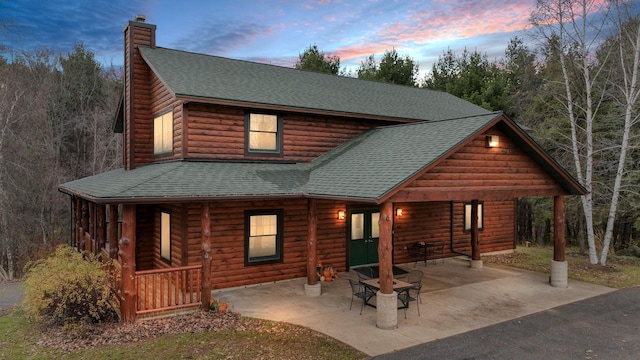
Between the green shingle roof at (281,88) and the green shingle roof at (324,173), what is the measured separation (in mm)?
2006

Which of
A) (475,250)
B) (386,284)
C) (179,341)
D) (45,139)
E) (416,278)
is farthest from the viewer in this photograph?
(45,139)

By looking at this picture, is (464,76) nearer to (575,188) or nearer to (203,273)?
(575,188)

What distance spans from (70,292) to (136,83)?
27.5ft

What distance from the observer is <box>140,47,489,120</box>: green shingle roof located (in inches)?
480

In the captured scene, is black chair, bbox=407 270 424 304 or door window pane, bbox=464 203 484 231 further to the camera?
door window pane, bbox=464 203 484 231

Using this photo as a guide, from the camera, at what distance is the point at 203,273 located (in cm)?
955

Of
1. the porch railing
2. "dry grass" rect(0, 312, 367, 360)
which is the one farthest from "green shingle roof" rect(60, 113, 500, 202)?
"dry grass" rect(0, 312, 367, 360)

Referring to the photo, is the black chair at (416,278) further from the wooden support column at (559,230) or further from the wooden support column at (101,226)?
the wooden support column at (101,226)

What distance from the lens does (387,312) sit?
8422 mm

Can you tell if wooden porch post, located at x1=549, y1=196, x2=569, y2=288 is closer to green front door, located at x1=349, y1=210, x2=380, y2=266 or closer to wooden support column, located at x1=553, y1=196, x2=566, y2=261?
wooden support column, located at x1=553, y1=196, x2=566, y2=261

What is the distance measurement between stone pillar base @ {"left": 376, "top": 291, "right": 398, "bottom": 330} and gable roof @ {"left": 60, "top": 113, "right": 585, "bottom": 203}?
2.16m

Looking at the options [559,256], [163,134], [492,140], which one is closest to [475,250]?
[559,256]

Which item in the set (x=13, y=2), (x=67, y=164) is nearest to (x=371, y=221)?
(x=13, y=2)

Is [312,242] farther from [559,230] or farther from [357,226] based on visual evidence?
[559,230]
